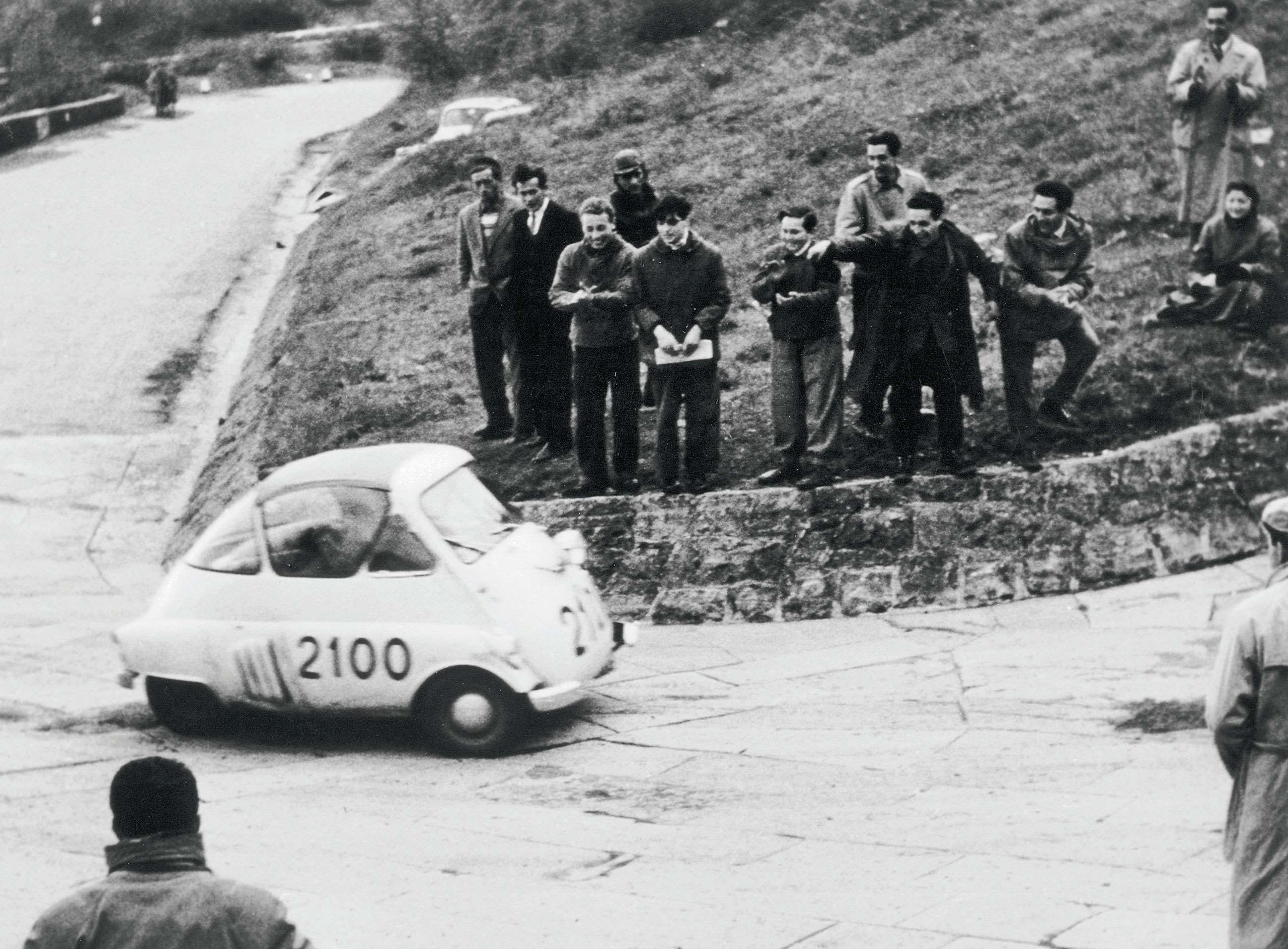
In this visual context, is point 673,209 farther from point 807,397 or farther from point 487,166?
point 487,166

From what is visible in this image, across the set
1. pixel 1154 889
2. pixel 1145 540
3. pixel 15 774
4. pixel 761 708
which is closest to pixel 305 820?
pixel 15 774

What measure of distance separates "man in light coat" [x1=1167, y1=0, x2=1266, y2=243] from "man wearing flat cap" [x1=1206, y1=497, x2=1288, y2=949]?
10310 millimetres

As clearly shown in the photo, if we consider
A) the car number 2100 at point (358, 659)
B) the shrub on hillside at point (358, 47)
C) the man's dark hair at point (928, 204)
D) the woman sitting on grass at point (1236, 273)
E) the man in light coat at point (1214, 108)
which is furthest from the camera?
the shrub on hillside at point (358, 47)

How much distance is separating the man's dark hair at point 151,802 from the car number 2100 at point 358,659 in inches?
240

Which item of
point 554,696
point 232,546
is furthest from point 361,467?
point 554,696

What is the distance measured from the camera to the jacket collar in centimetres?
434

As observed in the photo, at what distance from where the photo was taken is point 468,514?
1121cm

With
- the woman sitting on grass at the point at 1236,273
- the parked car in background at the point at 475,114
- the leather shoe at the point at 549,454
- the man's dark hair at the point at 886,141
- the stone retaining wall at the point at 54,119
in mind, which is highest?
the stone retaining wall at the point at 54,119

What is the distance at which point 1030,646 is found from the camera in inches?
469

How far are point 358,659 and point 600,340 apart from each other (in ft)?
11.9

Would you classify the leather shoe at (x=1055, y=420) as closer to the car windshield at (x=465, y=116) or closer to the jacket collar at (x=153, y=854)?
the jacket collar at (x=153, y=854)

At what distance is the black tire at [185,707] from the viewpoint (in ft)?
36.2

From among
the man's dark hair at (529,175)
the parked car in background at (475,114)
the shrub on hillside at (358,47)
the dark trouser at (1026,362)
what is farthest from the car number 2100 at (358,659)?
the shrub on hillside at (358,47)

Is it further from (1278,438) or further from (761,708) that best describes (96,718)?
(1278,438)
